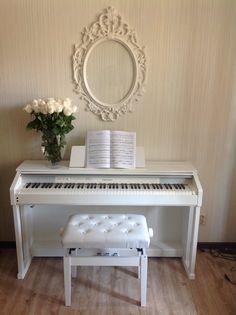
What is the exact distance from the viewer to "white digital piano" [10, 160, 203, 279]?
6.63 feet

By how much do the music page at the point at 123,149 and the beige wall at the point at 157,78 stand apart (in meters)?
0.19

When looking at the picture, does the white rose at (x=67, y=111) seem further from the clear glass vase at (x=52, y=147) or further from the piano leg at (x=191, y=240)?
the piano leg at (x=191, y=240)

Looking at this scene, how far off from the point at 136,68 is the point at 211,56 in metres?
0.61

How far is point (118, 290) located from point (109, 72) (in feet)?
5.59

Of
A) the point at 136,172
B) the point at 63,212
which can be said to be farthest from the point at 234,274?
the point at 63,212

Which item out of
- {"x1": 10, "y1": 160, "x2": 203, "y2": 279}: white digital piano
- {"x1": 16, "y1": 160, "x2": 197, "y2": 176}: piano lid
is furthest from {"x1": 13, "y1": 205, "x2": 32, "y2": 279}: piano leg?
{"x1": 16, "y1": 160, "x2": 197, "y2": 176}: piano lid

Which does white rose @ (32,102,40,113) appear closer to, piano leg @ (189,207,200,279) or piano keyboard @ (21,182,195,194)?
piano keyboard @ (21,182,195,194)

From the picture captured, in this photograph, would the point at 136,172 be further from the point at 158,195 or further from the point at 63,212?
the point at 63,212

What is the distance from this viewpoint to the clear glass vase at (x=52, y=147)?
2160mm

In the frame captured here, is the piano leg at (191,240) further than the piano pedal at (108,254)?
Yes

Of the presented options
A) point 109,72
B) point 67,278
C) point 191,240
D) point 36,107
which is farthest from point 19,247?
→ point 109,72

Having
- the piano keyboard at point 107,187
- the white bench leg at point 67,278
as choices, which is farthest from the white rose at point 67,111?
the white bench leg at point 67,278

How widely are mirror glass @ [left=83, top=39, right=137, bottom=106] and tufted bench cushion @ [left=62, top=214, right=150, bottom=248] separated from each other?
3.19 feet

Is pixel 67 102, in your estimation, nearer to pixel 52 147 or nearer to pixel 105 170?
pixel 52 147
